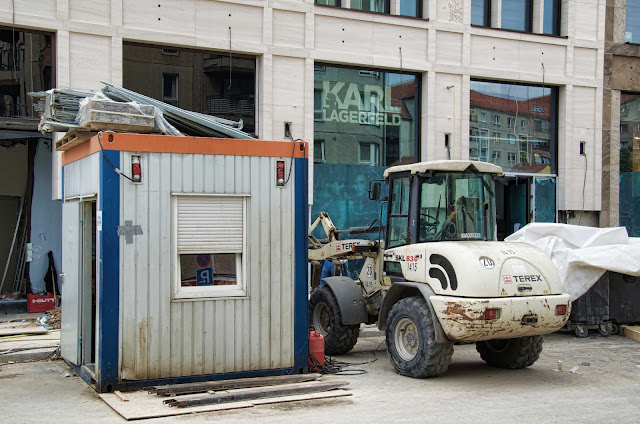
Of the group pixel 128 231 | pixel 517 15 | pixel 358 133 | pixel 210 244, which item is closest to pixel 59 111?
pixel 128 231

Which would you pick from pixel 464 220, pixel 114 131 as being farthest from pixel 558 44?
pixel 114 131

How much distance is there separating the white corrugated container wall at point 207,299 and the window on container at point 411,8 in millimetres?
10533

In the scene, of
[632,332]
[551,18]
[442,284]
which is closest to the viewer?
[442,284]

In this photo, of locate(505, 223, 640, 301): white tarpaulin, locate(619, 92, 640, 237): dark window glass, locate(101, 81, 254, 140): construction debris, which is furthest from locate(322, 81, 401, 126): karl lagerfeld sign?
locate(101, 81, 254, 140): construction debris

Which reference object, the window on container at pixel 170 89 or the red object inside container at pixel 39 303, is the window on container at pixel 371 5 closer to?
the window on container at pixel 170 89

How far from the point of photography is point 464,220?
1035 cm

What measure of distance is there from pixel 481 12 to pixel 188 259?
43.6 ft

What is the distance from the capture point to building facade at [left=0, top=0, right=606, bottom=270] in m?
15.7

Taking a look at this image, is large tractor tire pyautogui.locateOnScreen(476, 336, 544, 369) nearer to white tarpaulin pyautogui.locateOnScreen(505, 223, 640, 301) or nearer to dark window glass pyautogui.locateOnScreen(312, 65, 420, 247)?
white tarpaulin pyautogui.locateOnScreen(505, 223, 640, 301)

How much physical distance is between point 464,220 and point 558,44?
38.0 ft

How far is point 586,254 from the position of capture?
1343cm

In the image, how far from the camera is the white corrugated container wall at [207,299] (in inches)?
344

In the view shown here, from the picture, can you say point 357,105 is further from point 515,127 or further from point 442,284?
point 442,284

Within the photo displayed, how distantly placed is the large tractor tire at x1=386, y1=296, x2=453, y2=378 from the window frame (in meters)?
2.17
